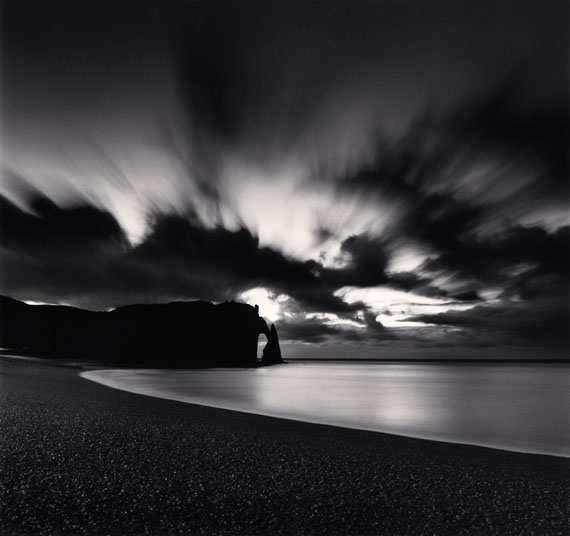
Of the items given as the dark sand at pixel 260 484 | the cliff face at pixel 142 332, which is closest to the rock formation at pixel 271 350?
the cliff face at pixel 142 332

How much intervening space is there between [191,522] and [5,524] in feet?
5.37

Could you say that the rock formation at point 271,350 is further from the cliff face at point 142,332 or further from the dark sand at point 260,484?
the dark sand at point 260,484

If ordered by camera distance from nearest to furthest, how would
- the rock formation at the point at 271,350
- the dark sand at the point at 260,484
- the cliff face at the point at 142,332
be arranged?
the dark sand at the point at 260,484 → the cliff face at the point at 142,332 → the rock formation at the point at 271,350

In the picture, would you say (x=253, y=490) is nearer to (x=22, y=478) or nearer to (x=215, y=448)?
(x=215, y=448)

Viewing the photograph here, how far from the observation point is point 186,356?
95.9 meters

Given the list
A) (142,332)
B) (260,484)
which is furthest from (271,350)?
(260,484)

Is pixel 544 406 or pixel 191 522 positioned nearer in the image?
pixel 191 522

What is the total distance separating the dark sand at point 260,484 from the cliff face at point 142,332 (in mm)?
83169

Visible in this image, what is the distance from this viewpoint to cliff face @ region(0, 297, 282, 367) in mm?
85875

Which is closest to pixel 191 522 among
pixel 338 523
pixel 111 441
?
pixel 338 523

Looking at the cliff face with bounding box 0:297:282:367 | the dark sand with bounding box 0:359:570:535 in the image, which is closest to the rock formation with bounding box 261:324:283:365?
the cliff face with bounding box 0:297:282:367

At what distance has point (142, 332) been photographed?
9481cm

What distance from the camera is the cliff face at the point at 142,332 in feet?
282

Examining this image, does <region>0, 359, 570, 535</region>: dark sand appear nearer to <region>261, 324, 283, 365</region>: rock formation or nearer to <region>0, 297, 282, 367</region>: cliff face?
<region>0, 297, 282, 367</region>: cliff face
